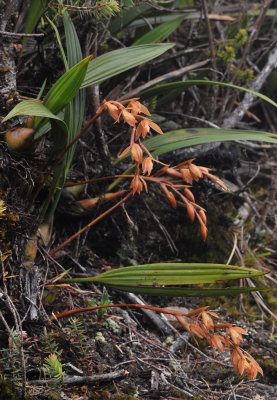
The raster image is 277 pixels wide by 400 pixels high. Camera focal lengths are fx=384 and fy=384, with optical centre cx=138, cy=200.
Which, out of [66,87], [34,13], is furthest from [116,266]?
[34,13]

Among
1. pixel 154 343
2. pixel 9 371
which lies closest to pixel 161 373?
pixel 154 343

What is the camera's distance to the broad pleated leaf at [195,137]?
1.52 metres

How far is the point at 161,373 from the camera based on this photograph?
1.25 meters

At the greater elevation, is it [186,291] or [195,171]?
[195,171]

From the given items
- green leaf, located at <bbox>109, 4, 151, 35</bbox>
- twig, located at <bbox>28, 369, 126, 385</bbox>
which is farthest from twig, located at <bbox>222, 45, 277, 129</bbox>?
twig, located at <bbox>28, 369, 126, 385</bbox>

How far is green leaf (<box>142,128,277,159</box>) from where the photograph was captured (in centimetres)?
152

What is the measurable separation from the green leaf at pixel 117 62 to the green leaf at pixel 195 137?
1.08 ft

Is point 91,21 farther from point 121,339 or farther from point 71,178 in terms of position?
point 121,339

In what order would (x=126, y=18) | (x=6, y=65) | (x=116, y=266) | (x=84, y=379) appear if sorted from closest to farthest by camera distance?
(x=84, y=379), (x=6, y=65), (x=116, y=266), (x=126, y=18)

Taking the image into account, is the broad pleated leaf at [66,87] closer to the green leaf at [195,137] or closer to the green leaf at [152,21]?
the green leaf at [195,137]

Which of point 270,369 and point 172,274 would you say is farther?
point 270,369

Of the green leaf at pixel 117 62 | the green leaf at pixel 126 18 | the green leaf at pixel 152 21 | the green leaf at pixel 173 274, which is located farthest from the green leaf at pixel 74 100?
the green leaf at pixel 152 21

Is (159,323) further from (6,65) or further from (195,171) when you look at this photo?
(6,65)

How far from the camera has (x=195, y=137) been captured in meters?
→ 1.59
